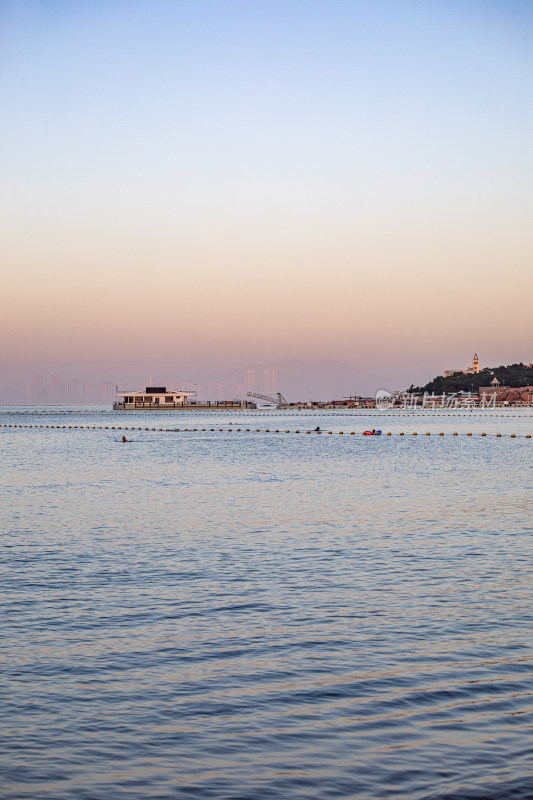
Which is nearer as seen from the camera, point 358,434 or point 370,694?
point 370,694

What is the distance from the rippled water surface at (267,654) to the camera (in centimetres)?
1170

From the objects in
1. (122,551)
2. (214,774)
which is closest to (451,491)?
(122,551)

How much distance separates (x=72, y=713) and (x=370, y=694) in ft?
15.6

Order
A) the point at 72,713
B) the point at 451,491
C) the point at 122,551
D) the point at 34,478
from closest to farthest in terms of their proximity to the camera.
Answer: the point at 72,713 < the point at 122,551 < the point at 451,491 < the point at 34,478

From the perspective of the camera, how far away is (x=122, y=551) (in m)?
28.8

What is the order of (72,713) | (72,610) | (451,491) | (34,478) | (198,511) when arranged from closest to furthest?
(72,713) < (72,610) < (198,511) < (451,491) < (34,478)

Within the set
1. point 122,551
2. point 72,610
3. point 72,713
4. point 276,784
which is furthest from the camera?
point 122,551

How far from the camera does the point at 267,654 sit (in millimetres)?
16844

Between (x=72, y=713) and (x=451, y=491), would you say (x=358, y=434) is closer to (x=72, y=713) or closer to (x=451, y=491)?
(x=451, y=491)

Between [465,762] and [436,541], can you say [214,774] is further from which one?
[436,541]

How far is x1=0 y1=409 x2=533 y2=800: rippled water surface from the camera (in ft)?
38.4

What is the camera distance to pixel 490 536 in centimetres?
3138

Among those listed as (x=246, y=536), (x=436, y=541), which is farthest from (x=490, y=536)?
(x=246, y=536)

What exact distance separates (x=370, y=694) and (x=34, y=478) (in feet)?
159
